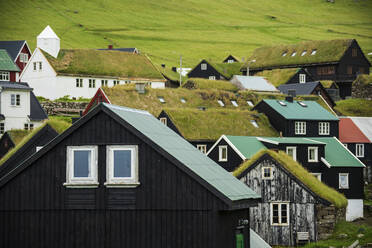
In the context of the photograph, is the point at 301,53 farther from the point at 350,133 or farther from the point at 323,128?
the point at 323,128

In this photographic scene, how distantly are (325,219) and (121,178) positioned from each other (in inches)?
1344

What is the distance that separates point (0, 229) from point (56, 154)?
11.2 ft

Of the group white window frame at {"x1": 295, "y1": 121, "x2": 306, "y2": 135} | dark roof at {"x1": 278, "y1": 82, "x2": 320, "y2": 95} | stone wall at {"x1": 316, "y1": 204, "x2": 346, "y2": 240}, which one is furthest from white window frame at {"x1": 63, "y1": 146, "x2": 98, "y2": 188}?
dark roof at {"x1": 278, "y1": 82, "x2": 320, "y2": 95}

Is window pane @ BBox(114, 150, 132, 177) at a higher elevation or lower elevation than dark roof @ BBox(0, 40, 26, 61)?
lower

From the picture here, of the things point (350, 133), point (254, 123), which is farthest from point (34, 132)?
point (350, 133)

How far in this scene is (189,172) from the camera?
26.2m

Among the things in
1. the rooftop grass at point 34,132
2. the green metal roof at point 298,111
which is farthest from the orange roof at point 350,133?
the rooftop grass at point 34,132

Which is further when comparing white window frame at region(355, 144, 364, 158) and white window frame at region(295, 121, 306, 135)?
white window frame at region(355, 144, 364, 158)

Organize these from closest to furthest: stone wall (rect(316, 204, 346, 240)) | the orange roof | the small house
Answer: stone wall (rect(316, 204, 346, 240)) → the small house → the orange roof

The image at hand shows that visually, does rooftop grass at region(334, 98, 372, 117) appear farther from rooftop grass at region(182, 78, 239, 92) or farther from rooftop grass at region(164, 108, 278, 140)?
rooftop grass at region(164, 108, 278, 140)

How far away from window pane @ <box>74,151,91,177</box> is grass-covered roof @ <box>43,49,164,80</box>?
82.6 meters

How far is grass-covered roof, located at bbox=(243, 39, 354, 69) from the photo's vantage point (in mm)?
143250

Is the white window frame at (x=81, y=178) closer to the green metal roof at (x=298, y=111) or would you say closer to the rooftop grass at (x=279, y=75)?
the green metal roof at (x=298, y=111)

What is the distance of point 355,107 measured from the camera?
4582 inches
